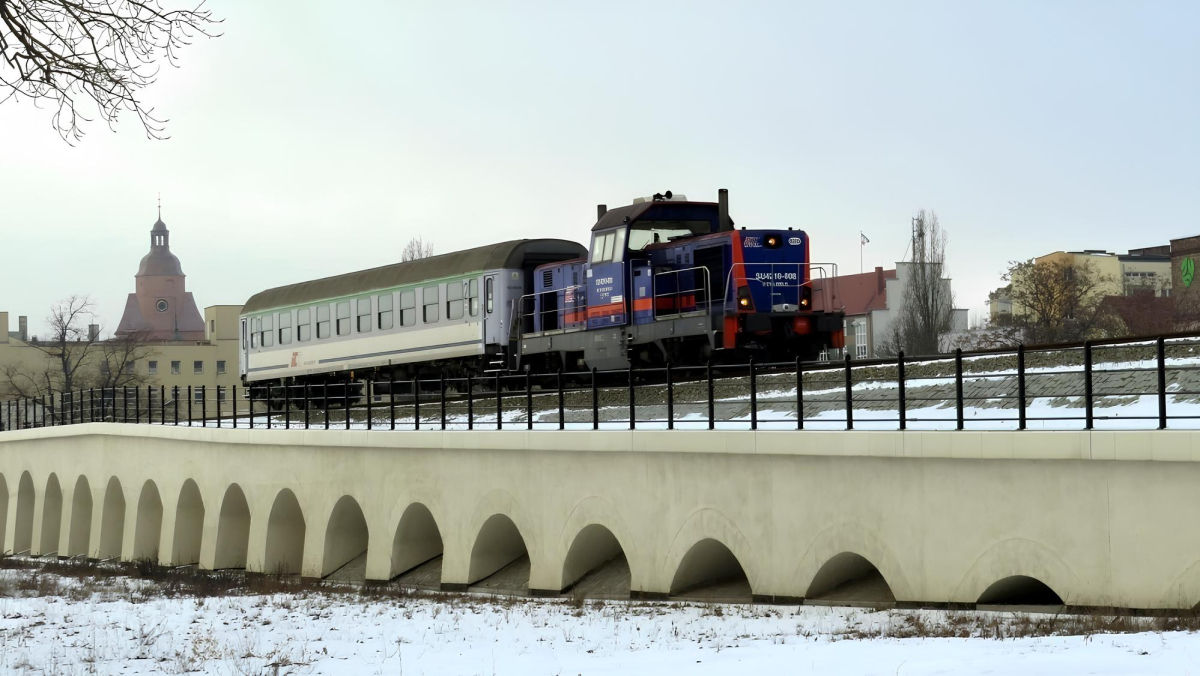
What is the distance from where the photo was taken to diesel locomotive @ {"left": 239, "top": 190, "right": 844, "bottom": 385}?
2367 cm

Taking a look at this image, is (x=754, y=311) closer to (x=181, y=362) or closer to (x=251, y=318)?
(x=251, y=318)

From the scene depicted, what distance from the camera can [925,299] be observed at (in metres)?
60.8

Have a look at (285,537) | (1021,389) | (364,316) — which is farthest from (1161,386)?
(364,316)

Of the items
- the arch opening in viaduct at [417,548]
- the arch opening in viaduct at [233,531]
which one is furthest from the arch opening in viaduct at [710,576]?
the arch opening in viaduct at [233,531]

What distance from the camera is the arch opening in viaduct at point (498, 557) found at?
71.9ft

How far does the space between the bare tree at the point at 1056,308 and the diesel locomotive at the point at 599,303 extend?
39.1m

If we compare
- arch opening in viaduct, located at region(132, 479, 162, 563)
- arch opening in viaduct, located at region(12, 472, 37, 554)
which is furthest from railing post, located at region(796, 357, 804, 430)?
arch opening in viaduct, located at region(12, 472, 37, 554)

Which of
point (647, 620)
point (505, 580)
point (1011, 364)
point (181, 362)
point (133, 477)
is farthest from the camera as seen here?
point (181, 362)

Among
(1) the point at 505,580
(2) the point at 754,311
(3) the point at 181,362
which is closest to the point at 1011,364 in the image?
(2) the point at 754,311

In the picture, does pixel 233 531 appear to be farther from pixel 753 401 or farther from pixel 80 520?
pixel 753 401

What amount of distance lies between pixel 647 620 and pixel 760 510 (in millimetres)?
2328

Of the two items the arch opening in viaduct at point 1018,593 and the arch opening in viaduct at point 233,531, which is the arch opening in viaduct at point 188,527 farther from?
the arch opening in viaduct at point 1018,593

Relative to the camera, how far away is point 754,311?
23.3m

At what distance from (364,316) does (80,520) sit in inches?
482
